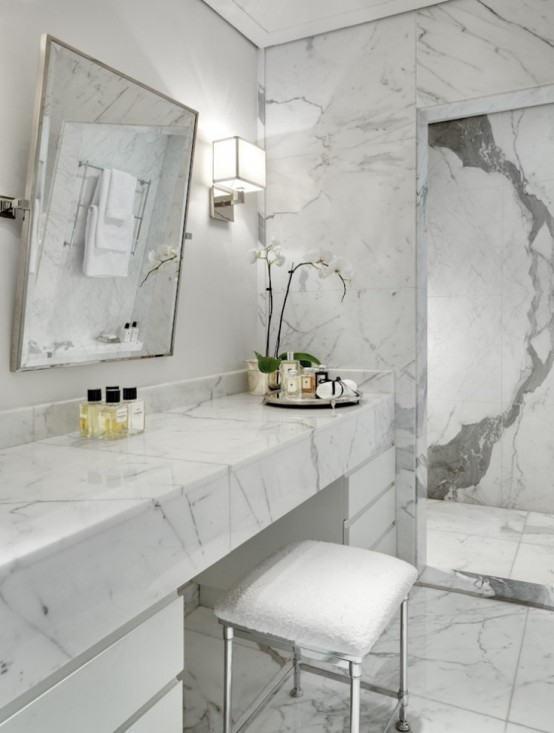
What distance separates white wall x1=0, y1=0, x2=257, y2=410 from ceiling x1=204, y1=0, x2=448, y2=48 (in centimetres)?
7

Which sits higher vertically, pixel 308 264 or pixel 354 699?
pixel 308 264

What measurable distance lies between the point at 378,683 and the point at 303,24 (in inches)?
96.8

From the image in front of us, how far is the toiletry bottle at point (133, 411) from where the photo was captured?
5.12ft

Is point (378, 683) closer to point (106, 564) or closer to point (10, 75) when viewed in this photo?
point (106, 564)

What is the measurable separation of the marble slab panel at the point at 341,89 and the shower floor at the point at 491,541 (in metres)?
1.89

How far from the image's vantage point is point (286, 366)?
2223mm

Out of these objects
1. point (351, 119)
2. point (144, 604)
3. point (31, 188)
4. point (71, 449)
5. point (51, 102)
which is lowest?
point (144, 604)

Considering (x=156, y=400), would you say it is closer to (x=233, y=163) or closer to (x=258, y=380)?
(x=258, y=380)

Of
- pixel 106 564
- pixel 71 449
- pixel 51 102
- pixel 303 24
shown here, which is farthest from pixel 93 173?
pixel 303 24

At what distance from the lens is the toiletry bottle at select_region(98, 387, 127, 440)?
151cm

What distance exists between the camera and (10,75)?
1.47 metres

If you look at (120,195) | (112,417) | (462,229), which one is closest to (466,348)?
(462,229)

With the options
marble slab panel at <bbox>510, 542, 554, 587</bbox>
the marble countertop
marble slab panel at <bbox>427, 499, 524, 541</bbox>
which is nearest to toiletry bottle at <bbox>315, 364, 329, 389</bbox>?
the marble countertop

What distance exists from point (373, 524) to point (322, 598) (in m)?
0.94
